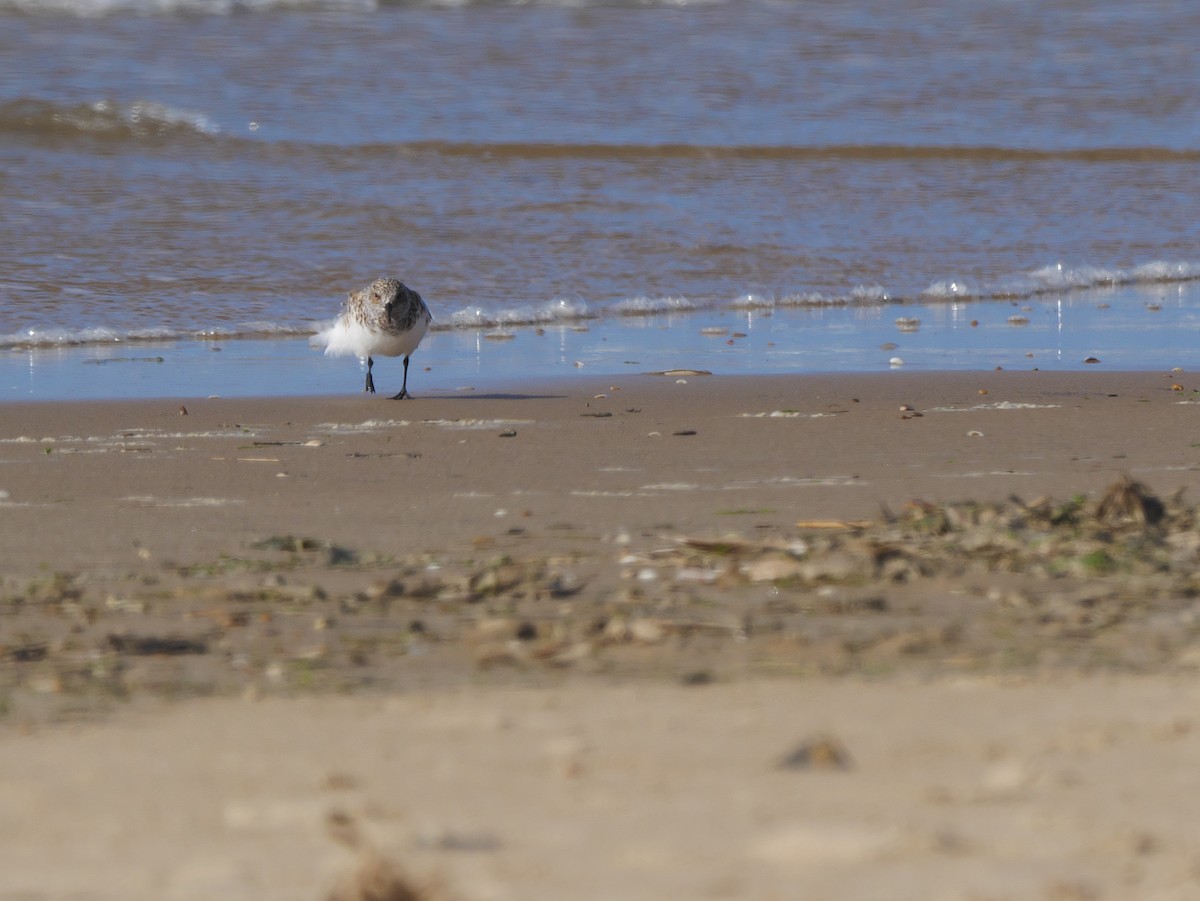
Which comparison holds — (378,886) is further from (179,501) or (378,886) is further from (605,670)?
(179,501)

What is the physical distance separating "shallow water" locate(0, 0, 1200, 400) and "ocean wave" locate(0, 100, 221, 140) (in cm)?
5

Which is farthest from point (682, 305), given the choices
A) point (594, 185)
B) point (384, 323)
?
point (594, 185)

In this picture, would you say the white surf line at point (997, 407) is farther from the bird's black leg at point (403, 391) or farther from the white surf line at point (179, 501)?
the white surf line at point (179, 501)

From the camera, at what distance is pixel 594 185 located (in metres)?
14.0

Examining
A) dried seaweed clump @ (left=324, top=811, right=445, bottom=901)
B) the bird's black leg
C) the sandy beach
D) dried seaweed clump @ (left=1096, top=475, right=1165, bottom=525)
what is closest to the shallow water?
the bird's black leg

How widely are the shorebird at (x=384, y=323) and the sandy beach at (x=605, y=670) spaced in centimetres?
171

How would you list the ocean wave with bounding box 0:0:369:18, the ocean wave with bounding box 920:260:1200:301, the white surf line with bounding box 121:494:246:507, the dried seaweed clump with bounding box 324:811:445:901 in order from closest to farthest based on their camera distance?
1. the dried seaweed clump with bounding box 324:811:445:901
2. the white surf line with bounding box 121:494:246:507
3. the ocean wave with bounding box 920:260:1200:301
4. the ocean wave with bounding box 0:0:369:18

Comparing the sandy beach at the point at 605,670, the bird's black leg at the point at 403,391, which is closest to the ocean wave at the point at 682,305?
the bird's black leg at the point at 403,391

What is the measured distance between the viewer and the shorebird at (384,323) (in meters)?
7.91

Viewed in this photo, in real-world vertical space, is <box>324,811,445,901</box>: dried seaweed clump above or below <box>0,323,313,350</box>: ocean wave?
below

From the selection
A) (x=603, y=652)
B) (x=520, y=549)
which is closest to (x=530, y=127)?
(x=520, y=549)

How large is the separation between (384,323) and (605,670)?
4.90 metres

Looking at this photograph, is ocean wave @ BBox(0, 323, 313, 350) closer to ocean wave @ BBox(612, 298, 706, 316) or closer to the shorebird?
the shorebird

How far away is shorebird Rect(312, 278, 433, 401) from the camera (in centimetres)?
791
